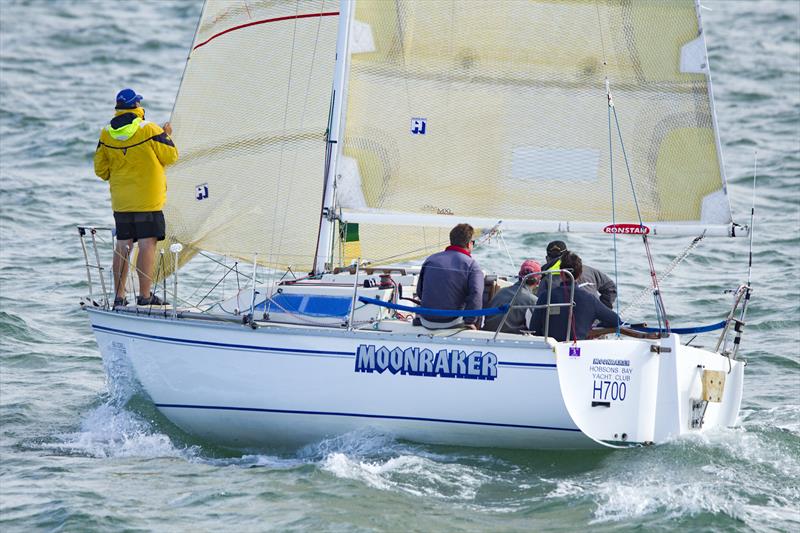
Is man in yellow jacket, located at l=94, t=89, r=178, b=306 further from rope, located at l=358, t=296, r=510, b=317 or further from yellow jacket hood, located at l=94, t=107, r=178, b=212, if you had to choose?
rope, located at l=358, t=296, r=510, b=317

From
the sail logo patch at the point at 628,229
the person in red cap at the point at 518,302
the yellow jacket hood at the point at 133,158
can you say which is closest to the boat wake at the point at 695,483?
the person in red cap at the point at 518,302

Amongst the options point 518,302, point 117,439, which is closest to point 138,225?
point 117,439

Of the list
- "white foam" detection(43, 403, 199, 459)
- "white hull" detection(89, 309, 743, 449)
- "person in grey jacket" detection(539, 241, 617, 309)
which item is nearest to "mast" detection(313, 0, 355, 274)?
"white hull" detection(89, 309, 743, 449)

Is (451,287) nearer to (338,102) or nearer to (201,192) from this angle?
(338,102)

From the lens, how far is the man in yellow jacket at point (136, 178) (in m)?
10.3

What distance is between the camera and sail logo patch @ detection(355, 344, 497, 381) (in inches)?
352

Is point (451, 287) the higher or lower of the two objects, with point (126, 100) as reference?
lower

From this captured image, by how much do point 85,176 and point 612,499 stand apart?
42.2 feet

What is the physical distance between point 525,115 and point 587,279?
4.51 ft

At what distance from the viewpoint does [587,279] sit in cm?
1010

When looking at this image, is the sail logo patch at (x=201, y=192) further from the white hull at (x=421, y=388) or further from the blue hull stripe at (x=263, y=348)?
the white hull at (x=421, y=388)

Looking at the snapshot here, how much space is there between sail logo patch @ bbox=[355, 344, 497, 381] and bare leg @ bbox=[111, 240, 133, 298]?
2.40m

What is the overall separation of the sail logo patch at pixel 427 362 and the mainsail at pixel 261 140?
2155mm

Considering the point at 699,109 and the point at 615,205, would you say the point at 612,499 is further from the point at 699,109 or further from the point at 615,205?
the point at 699,109
